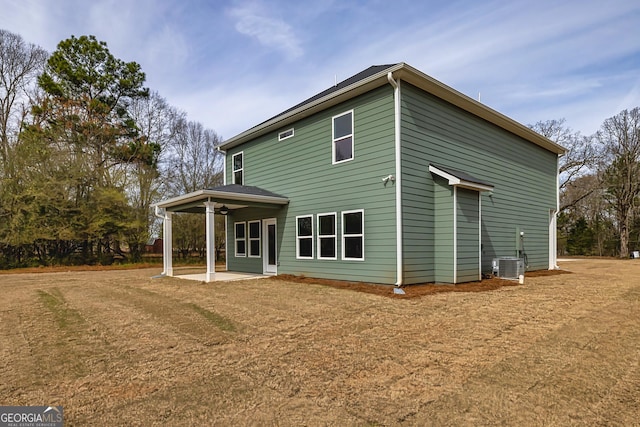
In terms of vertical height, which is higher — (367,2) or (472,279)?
(367,2)

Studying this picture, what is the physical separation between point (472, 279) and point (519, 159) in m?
5.51

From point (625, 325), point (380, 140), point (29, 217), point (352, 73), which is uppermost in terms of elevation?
point (352, 73)

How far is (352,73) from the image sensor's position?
12.2 meters

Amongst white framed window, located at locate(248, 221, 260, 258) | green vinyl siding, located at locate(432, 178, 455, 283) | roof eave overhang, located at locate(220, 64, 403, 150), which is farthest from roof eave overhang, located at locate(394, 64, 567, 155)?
white framed window, located at locate(248, 221, 260, 258)

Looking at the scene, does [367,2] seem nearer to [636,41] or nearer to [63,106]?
[636,41]

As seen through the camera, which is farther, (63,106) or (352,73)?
(63,106)

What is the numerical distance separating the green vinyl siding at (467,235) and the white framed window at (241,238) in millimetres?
7230

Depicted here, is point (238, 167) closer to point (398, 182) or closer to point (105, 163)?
point (398, 182)

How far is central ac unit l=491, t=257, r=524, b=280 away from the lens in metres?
9.60

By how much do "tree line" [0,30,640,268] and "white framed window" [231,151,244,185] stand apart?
6.86 meters

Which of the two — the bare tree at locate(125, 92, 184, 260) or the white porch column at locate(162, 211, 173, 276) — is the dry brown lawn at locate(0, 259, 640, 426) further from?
the bare tree at locate(125, 92, 184, 260)

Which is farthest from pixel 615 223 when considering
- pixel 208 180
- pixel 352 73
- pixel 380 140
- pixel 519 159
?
pixel 208 180

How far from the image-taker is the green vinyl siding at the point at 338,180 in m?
8.29

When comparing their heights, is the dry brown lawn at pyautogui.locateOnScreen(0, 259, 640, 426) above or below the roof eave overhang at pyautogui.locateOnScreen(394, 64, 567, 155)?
below
